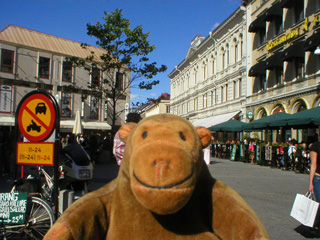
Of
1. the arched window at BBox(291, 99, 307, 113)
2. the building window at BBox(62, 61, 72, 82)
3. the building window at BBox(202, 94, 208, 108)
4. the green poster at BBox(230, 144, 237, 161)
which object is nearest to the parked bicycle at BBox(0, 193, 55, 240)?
the green poster at BBox(230, 144, 237, 161)

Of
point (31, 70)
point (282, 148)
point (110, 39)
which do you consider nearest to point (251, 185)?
point (282, 148)

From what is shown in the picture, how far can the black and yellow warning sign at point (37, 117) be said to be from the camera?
401cm

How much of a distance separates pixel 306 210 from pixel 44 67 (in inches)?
1202

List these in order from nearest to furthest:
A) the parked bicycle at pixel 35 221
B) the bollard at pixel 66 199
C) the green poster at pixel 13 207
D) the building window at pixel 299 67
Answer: the green poster at pixel 13 207 → the parked bicycle at pixel 35 221 → the bollard at pixel 66 199 → the building window at pixel 299 67

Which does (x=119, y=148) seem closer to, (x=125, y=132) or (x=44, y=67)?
(x=125, y=132)

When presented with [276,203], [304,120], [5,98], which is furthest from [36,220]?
[5,98]

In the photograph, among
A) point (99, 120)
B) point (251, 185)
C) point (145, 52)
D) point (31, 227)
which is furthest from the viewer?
point (99, 120)

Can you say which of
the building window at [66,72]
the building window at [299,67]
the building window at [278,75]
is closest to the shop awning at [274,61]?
the building window at [299,67]

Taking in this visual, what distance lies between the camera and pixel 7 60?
28.1m

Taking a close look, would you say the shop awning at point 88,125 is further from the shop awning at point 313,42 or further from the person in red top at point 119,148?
the person in red top at point 119,148

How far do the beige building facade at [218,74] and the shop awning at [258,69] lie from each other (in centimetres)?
313

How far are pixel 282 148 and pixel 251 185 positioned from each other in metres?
6.72

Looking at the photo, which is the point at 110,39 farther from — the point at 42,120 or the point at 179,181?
the point at 179,181

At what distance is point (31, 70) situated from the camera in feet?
97.7
